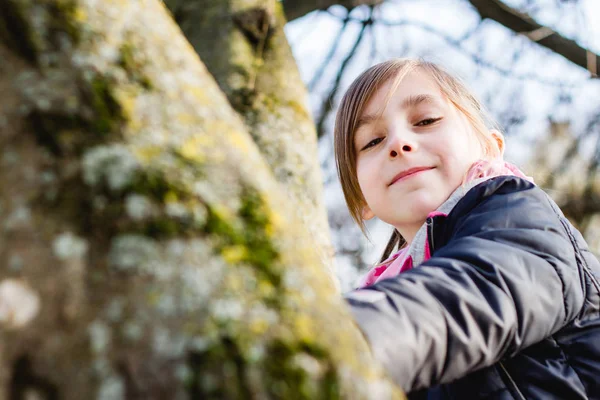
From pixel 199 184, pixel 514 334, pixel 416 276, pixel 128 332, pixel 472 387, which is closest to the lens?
pixel 128 332

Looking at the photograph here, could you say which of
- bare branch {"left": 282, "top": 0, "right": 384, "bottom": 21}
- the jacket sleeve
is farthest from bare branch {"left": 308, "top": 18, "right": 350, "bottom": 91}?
the jacket sleeve

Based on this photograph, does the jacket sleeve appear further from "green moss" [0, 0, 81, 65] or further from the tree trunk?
"green moss" [0, 0, 81, 65]

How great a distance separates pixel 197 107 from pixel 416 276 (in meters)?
0.48

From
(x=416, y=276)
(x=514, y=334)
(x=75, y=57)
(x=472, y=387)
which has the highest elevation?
(x=75, y=57)

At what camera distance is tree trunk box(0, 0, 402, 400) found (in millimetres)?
524

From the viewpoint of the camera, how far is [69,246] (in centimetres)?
57

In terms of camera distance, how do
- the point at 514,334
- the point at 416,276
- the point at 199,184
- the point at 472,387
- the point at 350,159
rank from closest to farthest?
the point at 199,184 → the point at 416,276 → the point at 514,334 → the point at 472,387 → the point at 350,159

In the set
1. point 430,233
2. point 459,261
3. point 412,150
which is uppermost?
point 459,261

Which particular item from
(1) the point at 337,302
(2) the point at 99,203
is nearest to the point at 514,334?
(1) the point at 337,302

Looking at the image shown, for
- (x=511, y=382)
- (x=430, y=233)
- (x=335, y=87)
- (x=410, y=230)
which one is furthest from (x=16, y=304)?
(x=335, y=87)

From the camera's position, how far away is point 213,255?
23.3 inches

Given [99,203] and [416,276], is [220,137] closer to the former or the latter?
[99,203]

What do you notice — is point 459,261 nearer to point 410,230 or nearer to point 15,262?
point 15,262

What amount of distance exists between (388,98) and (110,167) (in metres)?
1.47
